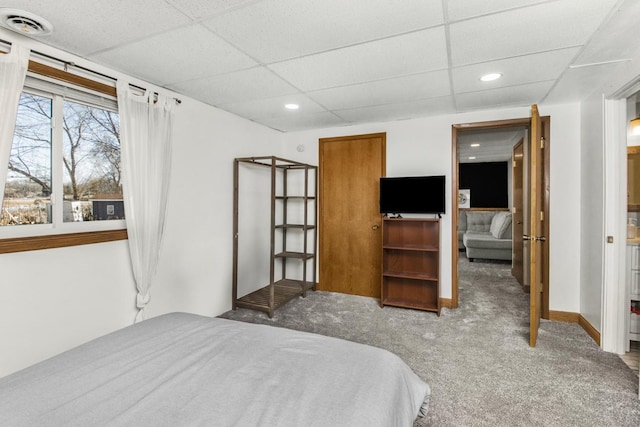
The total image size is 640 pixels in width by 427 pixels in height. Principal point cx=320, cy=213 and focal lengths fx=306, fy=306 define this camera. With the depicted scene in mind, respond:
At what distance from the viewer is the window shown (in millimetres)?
1933

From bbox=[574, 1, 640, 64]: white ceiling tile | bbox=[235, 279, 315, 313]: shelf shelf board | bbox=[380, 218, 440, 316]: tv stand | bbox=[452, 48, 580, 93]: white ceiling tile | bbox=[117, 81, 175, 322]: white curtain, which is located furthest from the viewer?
bbox=[380, 218, 440, 316]: tv stand

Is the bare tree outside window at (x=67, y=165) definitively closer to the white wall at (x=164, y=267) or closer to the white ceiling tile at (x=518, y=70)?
the white wall at (x=164, y=267)

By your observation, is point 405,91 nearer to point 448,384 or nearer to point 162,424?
point 448,384

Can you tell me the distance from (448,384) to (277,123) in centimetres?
340

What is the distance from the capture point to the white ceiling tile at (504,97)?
2.83 m

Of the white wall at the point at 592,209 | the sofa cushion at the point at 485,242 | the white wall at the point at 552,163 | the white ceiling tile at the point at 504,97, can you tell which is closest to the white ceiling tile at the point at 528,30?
the white ceiling tile at the point at 504,97

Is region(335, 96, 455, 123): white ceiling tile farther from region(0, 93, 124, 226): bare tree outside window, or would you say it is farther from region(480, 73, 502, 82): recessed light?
region(0, 93, 124, 226): bare tree outside window

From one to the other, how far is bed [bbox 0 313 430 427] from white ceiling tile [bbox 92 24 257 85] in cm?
179

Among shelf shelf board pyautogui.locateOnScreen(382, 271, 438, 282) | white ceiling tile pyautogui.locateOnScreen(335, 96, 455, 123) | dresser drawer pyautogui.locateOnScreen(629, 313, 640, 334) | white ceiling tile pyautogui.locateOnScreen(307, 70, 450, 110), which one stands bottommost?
dresser drawer pyautogui.locateOnScreen(629, 313, 640, 334)

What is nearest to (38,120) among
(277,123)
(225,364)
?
(225,364)

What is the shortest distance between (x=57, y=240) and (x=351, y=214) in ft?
10.2

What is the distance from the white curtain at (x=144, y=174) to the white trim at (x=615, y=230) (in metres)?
3.78

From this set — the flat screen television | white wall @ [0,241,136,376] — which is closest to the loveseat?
the flat screen television

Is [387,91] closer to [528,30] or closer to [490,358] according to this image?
[528,30]
